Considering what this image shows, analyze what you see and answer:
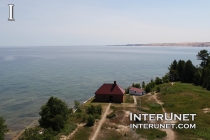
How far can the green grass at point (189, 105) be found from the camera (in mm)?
28528

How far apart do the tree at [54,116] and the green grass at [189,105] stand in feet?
52.2

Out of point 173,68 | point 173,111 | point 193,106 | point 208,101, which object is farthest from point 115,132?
point 173,68

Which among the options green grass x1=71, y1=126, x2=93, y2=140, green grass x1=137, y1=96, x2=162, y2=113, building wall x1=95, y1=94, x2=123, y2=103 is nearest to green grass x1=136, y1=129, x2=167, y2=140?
green grass x1=71, y1=126, x2=93, y2=140

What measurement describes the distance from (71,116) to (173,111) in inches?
699

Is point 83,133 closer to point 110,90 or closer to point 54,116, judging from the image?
point 54,116

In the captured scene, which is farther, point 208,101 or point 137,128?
point 208,101

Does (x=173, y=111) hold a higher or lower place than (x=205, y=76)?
lower

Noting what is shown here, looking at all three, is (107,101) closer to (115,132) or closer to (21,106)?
(115,132)

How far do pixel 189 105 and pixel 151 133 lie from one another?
15.1 metres

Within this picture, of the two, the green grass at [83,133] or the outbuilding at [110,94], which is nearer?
the green grass at [83,133]

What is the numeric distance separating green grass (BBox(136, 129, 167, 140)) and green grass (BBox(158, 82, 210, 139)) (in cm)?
222

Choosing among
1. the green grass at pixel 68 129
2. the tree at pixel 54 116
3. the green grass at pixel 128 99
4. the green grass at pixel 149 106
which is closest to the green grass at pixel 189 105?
the green grass at pixel 149 106

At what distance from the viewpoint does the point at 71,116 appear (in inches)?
1401

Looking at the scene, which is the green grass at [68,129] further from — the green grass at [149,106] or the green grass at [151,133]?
the green grass at [149,106]
